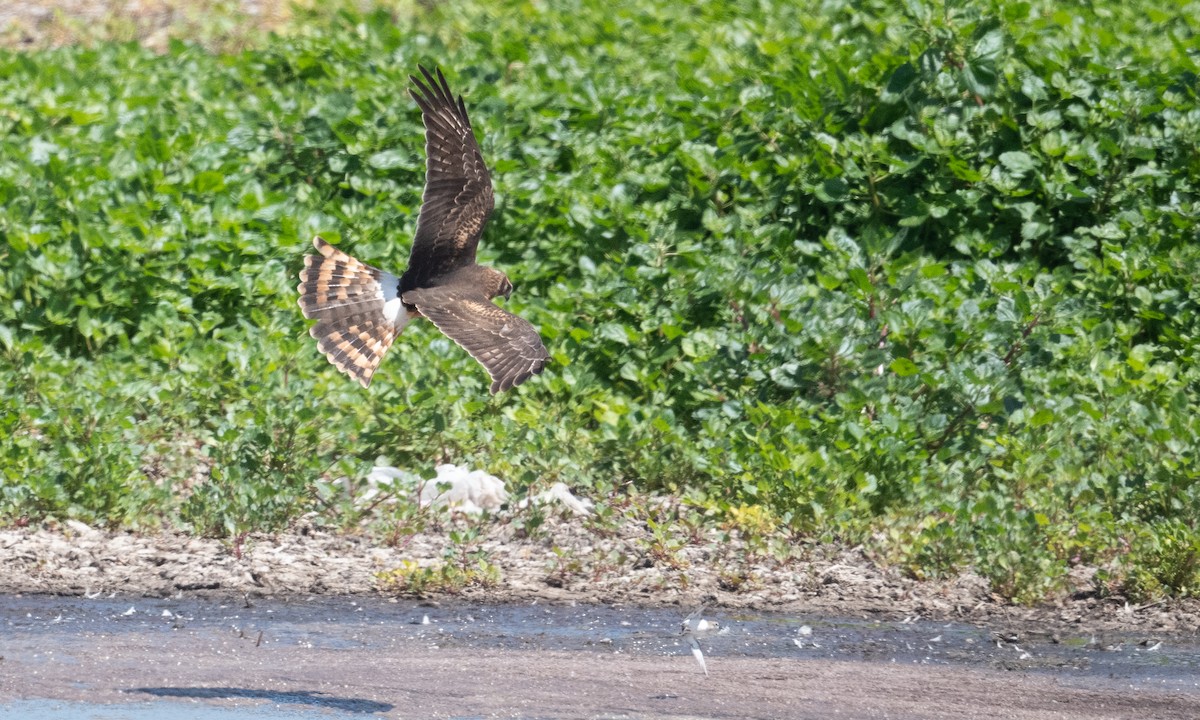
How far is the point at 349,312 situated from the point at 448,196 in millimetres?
699

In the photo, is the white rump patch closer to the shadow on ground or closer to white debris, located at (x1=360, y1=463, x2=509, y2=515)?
white debris, located at (x1=360, y1=463, x2=509, y2=515)

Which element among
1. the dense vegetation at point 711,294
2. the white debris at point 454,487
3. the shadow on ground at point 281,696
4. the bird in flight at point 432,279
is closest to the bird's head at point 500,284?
the bird in flight at point 432,279

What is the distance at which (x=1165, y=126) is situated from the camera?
27.5 feet

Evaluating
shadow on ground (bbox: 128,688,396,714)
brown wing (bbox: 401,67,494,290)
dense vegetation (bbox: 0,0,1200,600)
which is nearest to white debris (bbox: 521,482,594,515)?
dense vegetation (bbox: 0,0,1200,600)

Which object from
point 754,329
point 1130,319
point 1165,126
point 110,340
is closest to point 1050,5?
point 1165,126

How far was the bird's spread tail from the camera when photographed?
22.1 feet

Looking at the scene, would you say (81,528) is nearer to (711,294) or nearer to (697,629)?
(697,629)

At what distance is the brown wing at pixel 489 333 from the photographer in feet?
19.4

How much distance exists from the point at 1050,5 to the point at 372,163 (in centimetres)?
514

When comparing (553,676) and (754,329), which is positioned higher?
(754,329)

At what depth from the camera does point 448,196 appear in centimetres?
659

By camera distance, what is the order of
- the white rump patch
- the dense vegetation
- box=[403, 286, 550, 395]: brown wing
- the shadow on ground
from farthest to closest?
1. the white rump patch
2. the dense vegetation
3. box=[403, 286, 550, 395]: brown wing
4. the shadow on ground

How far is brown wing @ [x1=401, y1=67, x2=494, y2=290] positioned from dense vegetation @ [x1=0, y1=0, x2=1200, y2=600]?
28.7 inches

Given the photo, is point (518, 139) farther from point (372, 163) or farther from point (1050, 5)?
point (1050, 5)
